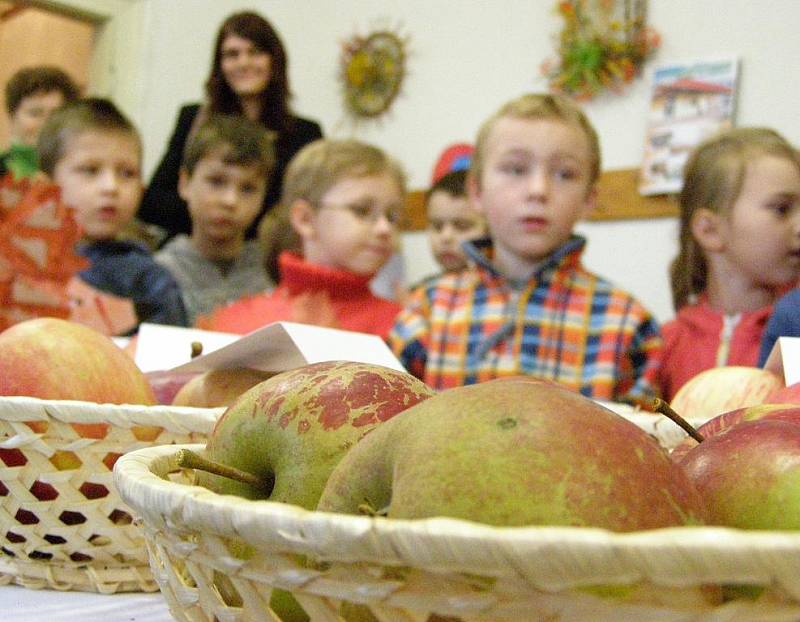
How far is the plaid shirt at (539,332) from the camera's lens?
5.19 feet

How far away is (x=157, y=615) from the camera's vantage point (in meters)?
0.51

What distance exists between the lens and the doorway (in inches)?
214

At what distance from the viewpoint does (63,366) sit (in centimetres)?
62

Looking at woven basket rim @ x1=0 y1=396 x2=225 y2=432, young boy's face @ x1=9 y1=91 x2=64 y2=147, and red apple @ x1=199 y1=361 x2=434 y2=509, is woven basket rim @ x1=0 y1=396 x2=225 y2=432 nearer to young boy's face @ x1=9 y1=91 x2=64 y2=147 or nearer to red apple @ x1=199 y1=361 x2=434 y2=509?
red apple @ x1=199 y1=361 x2=434 y2=509

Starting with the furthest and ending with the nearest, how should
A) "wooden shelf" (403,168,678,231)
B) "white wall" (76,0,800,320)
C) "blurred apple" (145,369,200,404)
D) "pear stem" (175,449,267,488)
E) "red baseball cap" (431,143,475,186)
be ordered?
1. "red baseball cap" (431,143,475,186)
2. "wooden shelf" (403,168,678,231)
3. "white wall" (76,0,800,320)
4. "blurred apple" (145,369,200,404)
5. "pear stem" (175,449,267,488)

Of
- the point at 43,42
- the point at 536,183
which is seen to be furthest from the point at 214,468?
the point at 43,42

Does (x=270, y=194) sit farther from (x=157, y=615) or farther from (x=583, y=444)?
(x=583, y=444)

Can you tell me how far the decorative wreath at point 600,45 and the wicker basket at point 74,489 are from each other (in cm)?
262

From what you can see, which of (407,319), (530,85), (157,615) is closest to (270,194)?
(530,85)

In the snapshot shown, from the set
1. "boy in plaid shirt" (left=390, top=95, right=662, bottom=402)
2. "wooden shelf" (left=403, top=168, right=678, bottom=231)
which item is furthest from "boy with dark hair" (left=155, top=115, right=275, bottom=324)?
"wooden shelf" (left=403, top=168, right=678, bottom=231)

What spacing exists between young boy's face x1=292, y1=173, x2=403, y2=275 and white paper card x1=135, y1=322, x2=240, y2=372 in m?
1.20

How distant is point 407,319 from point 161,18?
302 centimetres

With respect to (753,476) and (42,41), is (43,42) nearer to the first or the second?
(42,41)

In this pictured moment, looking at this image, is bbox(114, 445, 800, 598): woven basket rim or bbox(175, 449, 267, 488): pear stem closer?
bbox(114, 445, 800, 598): woven basket rim
